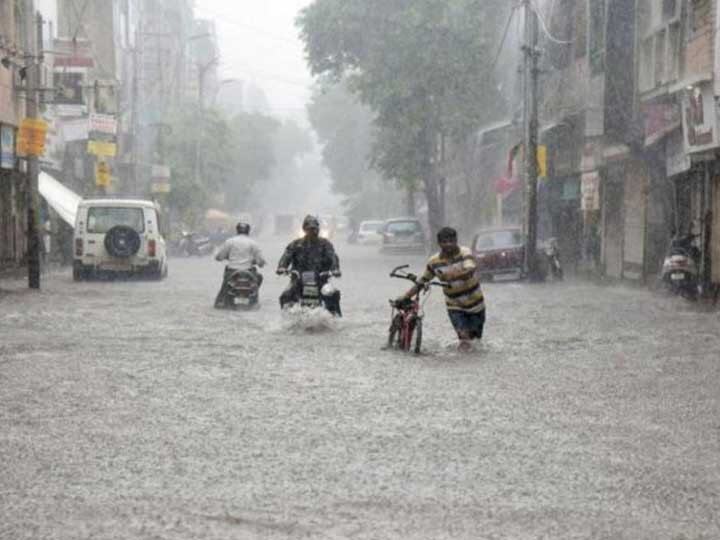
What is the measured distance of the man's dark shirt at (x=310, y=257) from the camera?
16.7m

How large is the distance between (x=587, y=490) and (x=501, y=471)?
2.24 ft

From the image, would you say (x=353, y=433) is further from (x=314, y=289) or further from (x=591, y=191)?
(x=591, y=191)

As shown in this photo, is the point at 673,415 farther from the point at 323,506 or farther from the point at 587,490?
the point at 323,506

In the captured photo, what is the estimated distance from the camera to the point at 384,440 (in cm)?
834

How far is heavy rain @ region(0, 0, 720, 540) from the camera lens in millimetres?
6613

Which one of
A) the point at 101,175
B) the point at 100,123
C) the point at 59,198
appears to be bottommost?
the point at 59,198

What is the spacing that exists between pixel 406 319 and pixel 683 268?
917 centimetres

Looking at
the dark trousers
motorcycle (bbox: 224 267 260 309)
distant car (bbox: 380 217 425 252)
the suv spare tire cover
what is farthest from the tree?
motorcycle (bbox: 224 267 260 309)

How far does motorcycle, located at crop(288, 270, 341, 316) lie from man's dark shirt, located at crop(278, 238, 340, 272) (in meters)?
0.10

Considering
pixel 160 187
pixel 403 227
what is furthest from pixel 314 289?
pixel 160 187

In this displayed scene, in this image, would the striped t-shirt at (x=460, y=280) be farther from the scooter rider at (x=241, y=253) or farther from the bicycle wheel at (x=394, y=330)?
the scooter rider at (x=241, y=253)

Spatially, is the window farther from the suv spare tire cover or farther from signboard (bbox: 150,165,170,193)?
signboard (bbox: 150,165,170,193)

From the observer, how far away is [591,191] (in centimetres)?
3197

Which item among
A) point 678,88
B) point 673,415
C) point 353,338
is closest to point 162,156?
point 678,88
